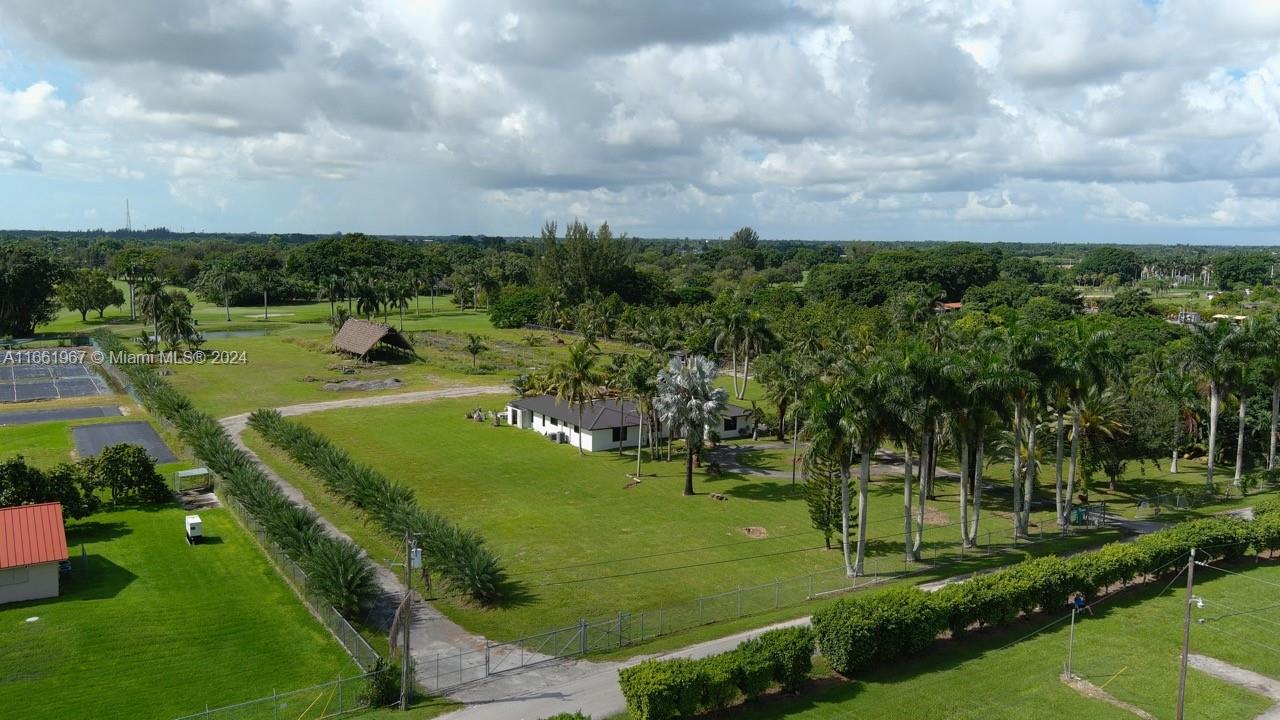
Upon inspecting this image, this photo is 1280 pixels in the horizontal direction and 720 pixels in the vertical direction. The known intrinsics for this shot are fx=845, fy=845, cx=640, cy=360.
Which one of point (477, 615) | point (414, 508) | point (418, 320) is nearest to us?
point (477, 615)

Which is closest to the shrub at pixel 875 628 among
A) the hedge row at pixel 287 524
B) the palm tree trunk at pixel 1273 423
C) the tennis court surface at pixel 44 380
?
the hedge row at pixel 287 524

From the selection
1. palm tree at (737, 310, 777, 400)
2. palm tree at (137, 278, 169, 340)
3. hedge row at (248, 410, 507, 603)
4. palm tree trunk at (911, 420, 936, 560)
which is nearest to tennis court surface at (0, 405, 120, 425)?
hedge row at (248, 410, 507, 603)

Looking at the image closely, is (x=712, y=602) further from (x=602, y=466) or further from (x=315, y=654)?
(x=602, y=466)

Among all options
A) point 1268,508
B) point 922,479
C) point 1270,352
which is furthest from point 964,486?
point 1270,352

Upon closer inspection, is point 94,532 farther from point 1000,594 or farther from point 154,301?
point 154,301

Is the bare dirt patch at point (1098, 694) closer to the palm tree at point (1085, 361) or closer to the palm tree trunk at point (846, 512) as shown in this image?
the palm tree trunk at point (846, 512)

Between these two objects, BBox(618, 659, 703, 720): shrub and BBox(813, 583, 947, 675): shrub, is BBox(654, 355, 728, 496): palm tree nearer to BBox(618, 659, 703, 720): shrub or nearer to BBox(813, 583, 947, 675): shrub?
BBox(813, 583, 947, 675): shrub

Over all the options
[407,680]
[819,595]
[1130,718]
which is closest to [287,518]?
[407,680]
